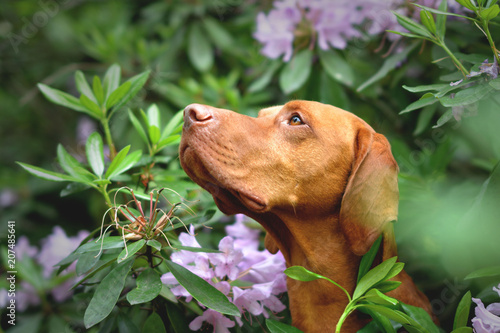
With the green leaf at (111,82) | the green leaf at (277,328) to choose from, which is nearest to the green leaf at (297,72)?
the green leaf at (111,82)

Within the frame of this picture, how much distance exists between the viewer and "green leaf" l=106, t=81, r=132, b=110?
1286mm

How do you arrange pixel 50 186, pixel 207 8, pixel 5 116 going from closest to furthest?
pixel 207 8, pixel 50 186, pixel 5 116

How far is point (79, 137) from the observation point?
373cm

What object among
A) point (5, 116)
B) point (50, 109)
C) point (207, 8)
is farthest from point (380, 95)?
point (5, 116)

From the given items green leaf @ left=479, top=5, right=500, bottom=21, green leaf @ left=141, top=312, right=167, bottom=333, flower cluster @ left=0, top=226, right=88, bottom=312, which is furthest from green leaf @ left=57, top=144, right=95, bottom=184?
green leaf @ left=479, top=5, right=500, bottom=21

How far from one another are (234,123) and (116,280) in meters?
0.45

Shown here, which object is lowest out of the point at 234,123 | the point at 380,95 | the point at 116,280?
the point at 380,95

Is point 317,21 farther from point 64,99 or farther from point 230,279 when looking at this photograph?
point 230,279

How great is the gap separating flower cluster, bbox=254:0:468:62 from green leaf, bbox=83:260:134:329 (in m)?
1.12

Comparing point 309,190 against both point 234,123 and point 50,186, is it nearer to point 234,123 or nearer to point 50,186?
point 234,123

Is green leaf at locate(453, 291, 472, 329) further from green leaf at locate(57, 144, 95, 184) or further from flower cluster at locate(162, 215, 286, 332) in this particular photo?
green leaf at locate(57, 144, 95, 184)

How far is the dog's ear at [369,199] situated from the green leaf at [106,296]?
1.71ft

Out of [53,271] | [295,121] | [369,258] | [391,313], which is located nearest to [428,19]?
[295,121]

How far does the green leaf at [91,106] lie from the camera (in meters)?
1.27
